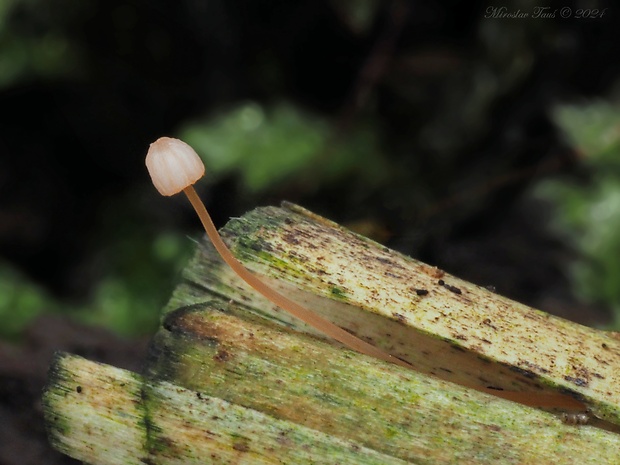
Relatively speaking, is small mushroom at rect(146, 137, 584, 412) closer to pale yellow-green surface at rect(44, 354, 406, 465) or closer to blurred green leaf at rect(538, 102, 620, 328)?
pale yellow-green surface at rect(44, 354, 406, 465)

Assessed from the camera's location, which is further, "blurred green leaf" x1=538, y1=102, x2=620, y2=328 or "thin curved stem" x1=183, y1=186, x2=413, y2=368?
"blurred green leaf" x1=538, y1=102, x2=620, y2=328

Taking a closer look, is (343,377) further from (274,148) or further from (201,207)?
(274,148)

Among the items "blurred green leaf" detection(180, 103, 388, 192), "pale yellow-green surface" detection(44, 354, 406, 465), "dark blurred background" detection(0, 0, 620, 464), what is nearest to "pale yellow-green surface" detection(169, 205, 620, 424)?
"pale yellow-green surface" detection(44, 354, 406, 465)

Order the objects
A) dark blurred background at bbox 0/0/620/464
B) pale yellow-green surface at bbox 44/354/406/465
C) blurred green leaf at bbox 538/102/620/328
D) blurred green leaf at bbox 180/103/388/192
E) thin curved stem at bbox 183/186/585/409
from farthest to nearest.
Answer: blurred green leaf at bbox 180/103/388/192, dark blurred background at bbox 0/0/620/464, blurred green leaf at bbox 538/102/620/328, thin curved stem at bbox 183/186/585/409, pale yellow-green surface at bbox 44/354/406/465

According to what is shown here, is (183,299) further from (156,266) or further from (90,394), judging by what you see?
(156,266)

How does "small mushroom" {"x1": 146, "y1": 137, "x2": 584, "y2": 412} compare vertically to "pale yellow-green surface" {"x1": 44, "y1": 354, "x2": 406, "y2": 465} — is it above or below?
above

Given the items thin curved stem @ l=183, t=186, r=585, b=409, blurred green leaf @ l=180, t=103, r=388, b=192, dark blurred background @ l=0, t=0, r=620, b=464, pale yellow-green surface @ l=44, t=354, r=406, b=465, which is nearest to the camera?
pale yellow-green surface @ l=44, t=354, r=406, b=465

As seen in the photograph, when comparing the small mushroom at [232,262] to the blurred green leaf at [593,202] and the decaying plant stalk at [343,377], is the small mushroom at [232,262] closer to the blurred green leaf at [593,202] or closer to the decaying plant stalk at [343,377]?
the decaying plant stalk at [343,377]
